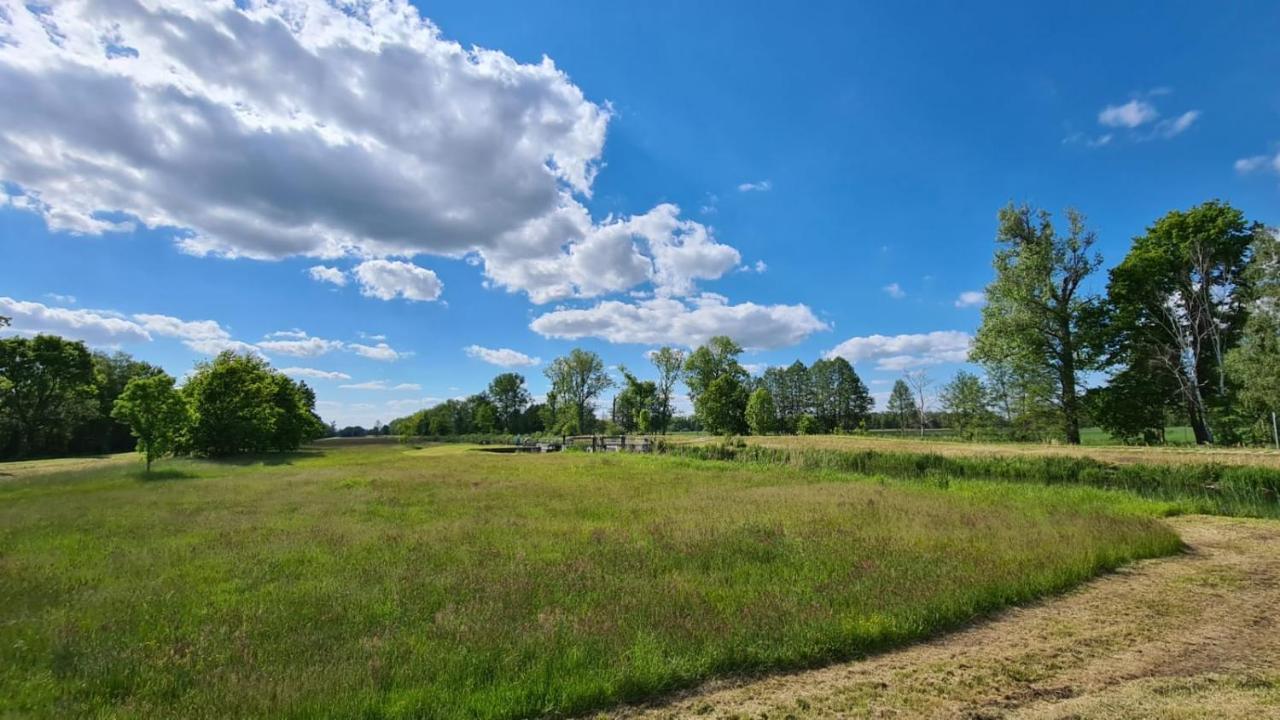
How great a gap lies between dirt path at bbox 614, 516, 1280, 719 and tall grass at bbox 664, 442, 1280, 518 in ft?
38.7

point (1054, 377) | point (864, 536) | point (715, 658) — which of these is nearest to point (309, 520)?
point (715, 658)

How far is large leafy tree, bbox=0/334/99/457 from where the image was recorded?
45.3m

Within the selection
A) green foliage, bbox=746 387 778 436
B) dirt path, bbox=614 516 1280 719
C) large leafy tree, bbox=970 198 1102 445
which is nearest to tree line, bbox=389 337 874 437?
Answer: green foliage, bbox=746 387 778 436

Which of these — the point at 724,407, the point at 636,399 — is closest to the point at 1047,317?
the point at 724,407

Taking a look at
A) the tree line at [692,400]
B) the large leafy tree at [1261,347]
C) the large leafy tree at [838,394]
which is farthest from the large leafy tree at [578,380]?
the large leafy tree at [1261,347]

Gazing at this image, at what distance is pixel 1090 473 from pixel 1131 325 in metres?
20.3

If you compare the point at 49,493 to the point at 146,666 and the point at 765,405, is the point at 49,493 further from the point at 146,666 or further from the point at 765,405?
the point at 765,405

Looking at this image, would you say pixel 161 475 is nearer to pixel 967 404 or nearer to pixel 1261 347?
pixel 1261 347

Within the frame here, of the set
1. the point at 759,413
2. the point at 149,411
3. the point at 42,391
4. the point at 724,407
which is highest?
the point at 42,391

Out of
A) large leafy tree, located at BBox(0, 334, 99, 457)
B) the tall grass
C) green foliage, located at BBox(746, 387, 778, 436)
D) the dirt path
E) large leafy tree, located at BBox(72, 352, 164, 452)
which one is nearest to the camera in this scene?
the dirt path

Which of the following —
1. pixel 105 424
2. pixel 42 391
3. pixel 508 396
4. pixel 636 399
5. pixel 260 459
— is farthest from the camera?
pixel 508 396

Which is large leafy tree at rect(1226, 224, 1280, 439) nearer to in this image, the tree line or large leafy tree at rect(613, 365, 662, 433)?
the tree line

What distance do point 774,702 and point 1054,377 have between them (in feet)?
136

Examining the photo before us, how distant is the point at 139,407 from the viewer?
2712 centimetres
